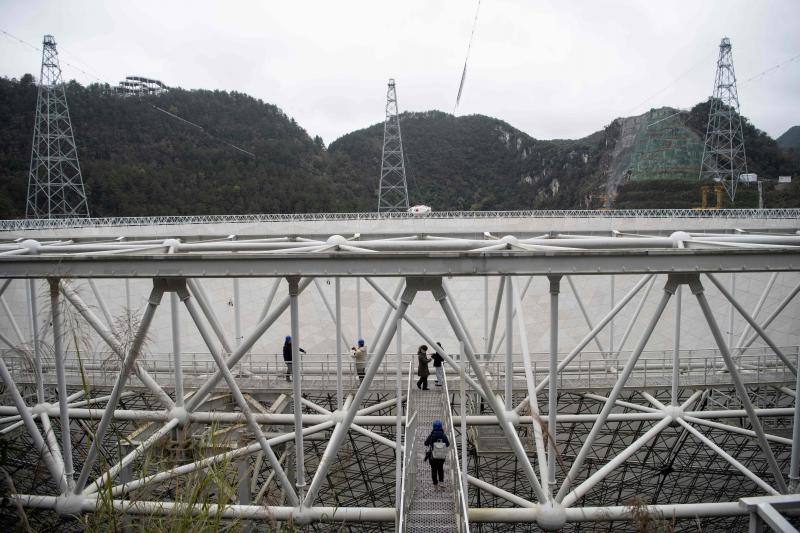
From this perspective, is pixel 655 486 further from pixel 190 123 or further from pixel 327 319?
pixel 190 123

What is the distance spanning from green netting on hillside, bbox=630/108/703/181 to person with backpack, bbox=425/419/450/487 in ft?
172

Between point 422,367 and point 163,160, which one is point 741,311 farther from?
point 163,160

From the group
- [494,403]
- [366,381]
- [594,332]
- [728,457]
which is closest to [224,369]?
[366,381]

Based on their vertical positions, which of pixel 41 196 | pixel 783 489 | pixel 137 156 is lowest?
pixel 783 489

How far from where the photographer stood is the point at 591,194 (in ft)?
211

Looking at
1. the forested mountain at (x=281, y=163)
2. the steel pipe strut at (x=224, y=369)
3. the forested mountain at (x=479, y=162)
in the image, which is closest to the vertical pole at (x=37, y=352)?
the steel pipe strut at (x=224, y=369)

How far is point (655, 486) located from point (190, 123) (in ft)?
193

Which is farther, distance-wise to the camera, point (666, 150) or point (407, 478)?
point (666, 150)

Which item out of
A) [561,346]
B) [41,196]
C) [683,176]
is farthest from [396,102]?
[683,176]

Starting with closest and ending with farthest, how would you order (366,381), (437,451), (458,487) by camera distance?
(458,487) < (437,451) < (366,381)

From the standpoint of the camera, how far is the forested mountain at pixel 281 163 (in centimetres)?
4359

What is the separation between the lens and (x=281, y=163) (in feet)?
193

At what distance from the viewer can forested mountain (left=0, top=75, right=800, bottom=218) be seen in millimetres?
43594

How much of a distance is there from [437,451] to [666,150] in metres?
61.2
